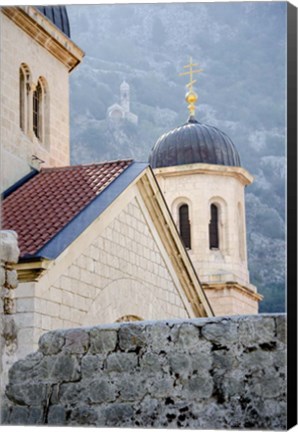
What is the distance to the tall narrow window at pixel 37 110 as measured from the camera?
50.0 ft

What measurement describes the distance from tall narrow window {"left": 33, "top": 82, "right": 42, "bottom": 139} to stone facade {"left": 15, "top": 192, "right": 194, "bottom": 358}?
118 inches

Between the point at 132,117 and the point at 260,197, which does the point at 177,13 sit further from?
the point at 132,117

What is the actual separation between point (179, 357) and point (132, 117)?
1792 cm

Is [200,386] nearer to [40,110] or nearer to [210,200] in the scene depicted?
[40,110]

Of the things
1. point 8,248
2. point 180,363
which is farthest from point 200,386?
point 8,248

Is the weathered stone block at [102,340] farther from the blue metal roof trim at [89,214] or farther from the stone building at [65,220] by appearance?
the blue metal roof trim at [89,214]

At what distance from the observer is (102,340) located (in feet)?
23.9

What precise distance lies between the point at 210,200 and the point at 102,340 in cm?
1601

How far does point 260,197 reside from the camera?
21.1 meters

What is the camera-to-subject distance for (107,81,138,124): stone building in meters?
24.8

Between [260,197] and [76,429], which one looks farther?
[260,197]

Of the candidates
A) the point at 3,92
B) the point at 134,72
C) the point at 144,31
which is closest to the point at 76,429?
the point at 3,92

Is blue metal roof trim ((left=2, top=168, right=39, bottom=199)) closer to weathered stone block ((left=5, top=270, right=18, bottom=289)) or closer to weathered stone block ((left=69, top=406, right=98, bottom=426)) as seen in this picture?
weathered stone block ((left=5, top=270, right=18, bottom=289))

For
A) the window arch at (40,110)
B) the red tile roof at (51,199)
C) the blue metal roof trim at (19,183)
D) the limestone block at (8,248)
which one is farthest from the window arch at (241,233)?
the limestone block at (8,248)
